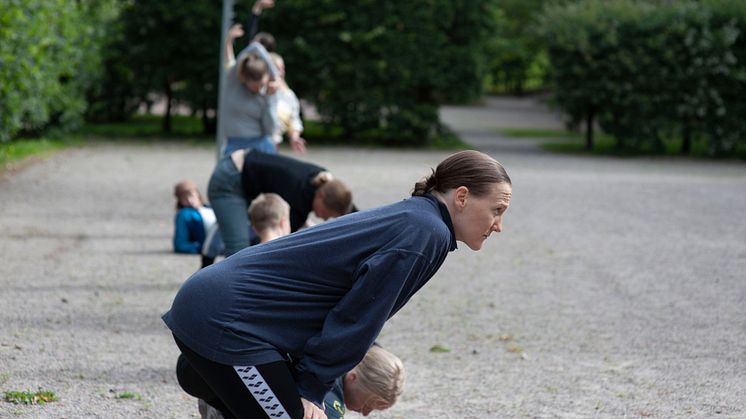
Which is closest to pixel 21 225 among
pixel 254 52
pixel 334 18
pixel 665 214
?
pixel 254 52

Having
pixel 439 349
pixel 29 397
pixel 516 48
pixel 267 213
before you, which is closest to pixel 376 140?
pixel 516 48

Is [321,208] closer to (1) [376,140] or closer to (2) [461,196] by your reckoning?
(2) [461,196]

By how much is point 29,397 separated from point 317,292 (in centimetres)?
219

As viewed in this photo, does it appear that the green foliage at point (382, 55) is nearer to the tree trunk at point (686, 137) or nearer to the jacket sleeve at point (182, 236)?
the tree trunk at point (686, 137)

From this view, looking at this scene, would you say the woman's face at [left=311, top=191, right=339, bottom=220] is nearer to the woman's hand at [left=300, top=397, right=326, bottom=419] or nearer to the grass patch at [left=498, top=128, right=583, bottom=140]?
the woman's hand at [left=300, top=397, right=326, bottom=419]

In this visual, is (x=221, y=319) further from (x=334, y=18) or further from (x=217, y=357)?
(x=334, y=18)

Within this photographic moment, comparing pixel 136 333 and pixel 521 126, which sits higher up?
pixel 136 333

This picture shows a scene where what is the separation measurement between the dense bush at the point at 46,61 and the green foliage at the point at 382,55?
11.7 ft

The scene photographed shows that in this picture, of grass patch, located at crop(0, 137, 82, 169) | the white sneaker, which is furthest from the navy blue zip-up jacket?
grass patch, located at crop(0, 137, 82, 169)

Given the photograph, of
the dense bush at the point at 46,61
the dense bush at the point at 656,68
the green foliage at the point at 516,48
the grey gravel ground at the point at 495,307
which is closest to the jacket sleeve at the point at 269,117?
the grey gravel ground at the point at 495,307

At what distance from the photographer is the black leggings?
316cm

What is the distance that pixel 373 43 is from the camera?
21.6 m

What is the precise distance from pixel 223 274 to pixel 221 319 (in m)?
0.14

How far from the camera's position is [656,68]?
803 inches
